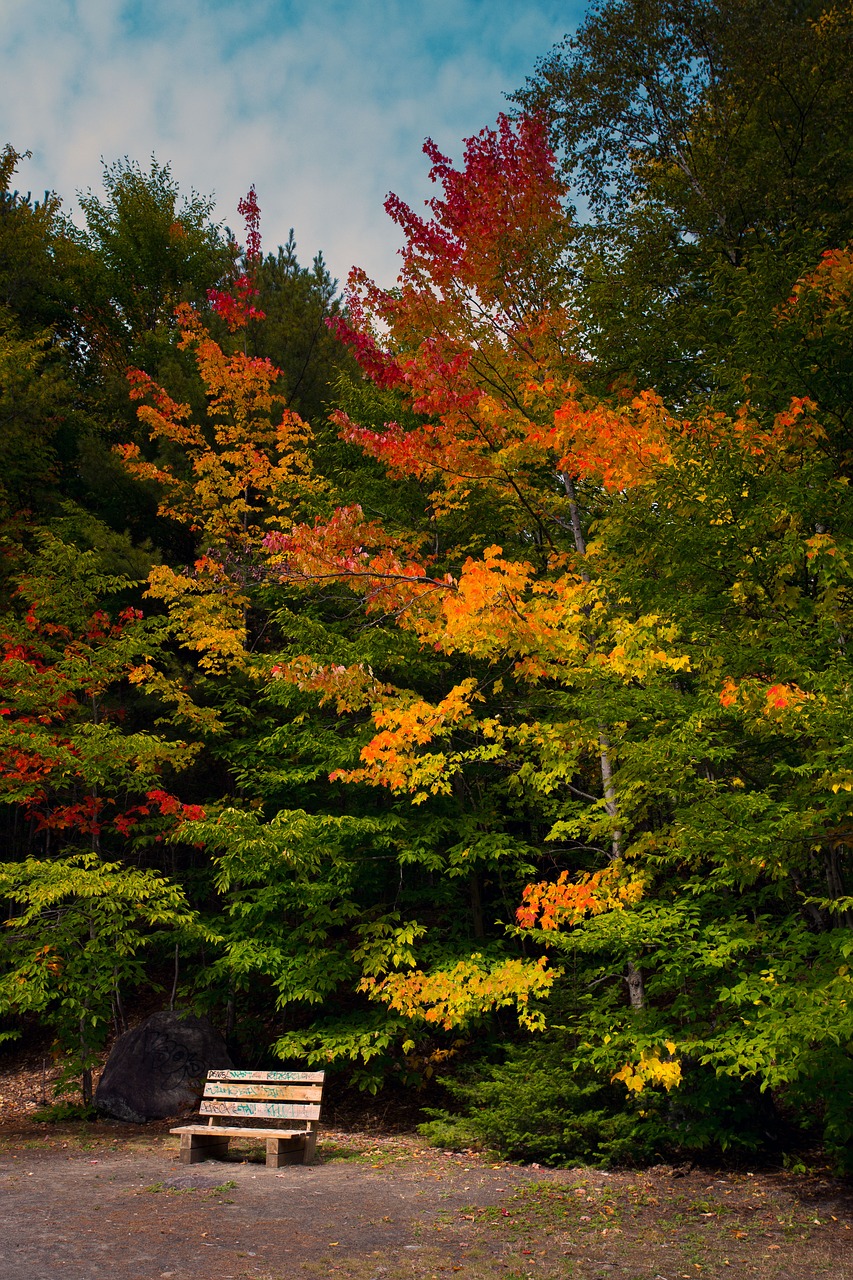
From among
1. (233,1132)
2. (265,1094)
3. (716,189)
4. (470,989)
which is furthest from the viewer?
(716,189)

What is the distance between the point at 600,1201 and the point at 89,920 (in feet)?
21.3

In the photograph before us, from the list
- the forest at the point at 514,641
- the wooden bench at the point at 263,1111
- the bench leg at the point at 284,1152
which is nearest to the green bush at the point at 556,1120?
the forest at the point at 514,641

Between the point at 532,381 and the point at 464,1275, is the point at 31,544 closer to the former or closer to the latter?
the point at 532,381

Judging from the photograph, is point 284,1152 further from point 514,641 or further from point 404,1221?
point 514,641

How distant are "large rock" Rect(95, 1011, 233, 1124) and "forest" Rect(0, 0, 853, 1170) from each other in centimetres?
43

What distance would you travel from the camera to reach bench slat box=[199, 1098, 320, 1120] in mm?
7438

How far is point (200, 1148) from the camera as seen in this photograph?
7.47 m

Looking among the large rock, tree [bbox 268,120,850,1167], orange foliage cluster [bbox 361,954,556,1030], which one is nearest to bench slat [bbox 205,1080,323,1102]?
orange foliage cluster [bbox 361,954,556,1030]

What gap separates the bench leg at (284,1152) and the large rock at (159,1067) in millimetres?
3125

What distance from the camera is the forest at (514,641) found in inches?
259

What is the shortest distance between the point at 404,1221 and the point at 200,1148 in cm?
269

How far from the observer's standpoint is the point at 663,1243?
525cm

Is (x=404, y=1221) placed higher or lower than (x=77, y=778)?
lower

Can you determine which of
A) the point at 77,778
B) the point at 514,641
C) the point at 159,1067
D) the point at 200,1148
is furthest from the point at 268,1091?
the point at 77,778
